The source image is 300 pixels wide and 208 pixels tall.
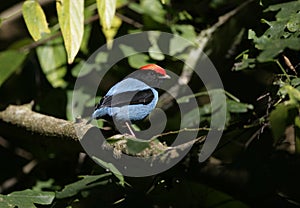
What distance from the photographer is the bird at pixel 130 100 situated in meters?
2.67

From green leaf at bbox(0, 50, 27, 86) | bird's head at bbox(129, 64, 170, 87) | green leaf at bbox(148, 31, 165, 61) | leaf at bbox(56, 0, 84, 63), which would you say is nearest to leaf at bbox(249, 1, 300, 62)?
leaf at bbox(56, 0, 84, 63)

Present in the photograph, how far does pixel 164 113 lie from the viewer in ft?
10.8

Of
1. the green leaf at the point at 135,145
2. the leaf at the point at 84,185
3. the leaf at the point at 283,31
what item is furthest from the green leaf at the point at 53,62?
the leaf at the point at 283,31

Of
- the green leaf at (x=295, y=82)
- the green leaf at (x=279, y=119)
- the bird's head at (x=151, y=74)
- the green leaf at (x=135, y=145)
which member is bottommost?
the green leaf at (x=135, y=145)

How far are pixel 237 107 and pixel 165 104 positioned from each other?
0.65 m

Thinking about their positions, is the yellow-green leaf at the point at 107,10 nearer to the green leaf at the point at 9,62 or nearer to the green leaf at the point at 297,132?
the green leaf at the point at 297,132

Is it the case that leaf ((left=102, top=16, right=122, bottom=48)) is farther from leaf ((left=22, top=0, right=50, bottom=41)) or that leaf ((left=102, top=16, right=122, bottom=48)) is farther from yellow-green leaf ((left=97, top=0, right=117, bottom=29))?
yellow-green leaf ((left=97, top=0, right=117, bottom=29))

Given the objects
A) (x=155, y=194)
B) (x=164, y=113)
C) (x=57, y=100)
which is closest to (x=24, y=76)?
(x=57, y=100)

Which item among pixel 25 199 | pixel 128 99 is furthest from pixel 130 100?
pixel 25 199

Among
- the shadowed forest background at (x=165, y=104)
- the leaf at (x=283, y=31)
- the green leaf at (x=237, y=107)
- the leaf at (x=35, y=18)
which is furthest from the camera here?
the green leaf at (x=237, y=107)

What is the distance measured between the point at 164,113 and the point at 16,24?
256 centimetres

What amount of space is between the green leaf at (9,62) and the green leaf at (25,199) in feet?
3.51

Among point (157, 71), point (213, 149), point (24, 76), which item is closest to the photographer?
point (213, 149)

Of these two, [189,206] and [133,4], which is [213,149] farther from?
[133,4]
